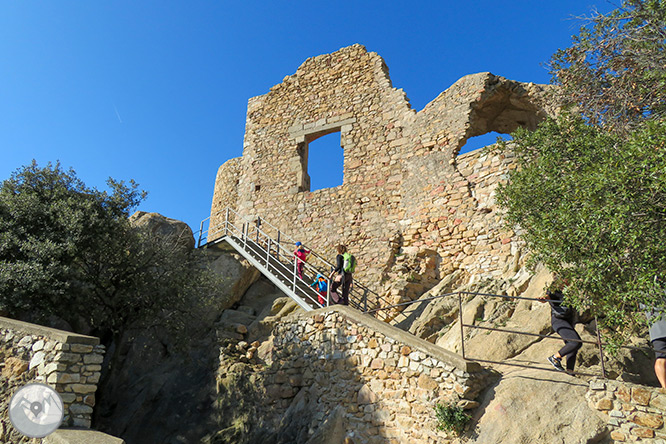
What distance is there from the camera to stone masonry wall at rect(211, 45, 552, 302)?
1194 centimetres

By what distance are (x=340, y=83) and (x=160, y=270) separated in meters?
8.70

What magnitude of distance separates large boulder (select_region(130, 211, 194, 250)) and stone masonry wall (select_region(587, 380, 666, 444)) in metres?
10.8

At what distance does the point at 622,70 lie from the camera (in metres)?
8.59

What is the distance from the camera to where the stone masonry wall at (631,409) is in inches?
213

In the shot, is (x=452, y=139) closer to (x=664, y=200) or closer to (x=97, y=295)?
(x=664, y=200)

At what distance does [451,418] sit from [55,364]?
529cm

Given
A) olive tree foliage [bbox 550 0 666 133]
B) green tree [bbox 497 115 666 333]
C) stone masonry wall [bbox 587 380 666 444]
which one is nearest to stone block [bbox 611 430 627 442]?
stone masonry wall [bbox 587 380 666 444]

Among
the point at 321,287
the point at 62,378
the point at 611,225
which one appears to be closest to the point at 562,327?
the point at 611,225

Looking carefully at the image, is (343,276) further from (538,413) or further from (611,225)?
(611,225)

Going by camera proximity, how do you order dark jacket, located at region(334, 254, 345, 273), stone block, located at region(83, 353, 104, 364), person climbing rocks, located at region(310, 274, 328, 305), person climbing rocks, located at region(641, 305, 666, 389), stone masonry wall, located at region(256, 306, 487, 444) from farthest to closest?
person climbing rocks, located at region(310, 274, 328, 305)
dark jacket, located at region(334, 254, 345, 273)
stone masonry wall, located at region(256, 306, 487, 444)
stone block, located at region(83, 353, 104, 364)
person climbing rocks, located at region(641, 305, 666, 389)

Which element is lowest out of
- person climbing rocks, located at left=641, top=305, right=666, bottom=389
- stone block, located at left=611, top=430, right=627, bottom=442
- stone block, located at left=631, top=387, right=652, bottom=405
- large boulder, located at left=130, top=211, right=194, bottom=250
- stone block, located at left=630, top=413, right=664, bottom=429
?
stone block, located at left=611, top=430, right=627, bottom=442

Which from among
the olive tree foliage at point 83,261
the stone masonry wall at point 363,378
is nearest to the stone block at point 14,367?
the olive tree foliage at point 83,261

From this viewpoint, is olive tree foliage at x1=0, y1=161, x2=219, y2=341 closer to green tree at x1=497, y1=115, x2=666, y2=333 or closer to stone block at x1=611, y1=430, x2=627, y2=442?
green tree at x1=497, y1=115, x2=666, y2=333

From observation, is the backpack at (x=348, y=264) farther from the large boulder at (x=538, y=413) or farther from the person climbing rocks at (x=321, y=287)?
the large boulder at (x=538, y=413)
